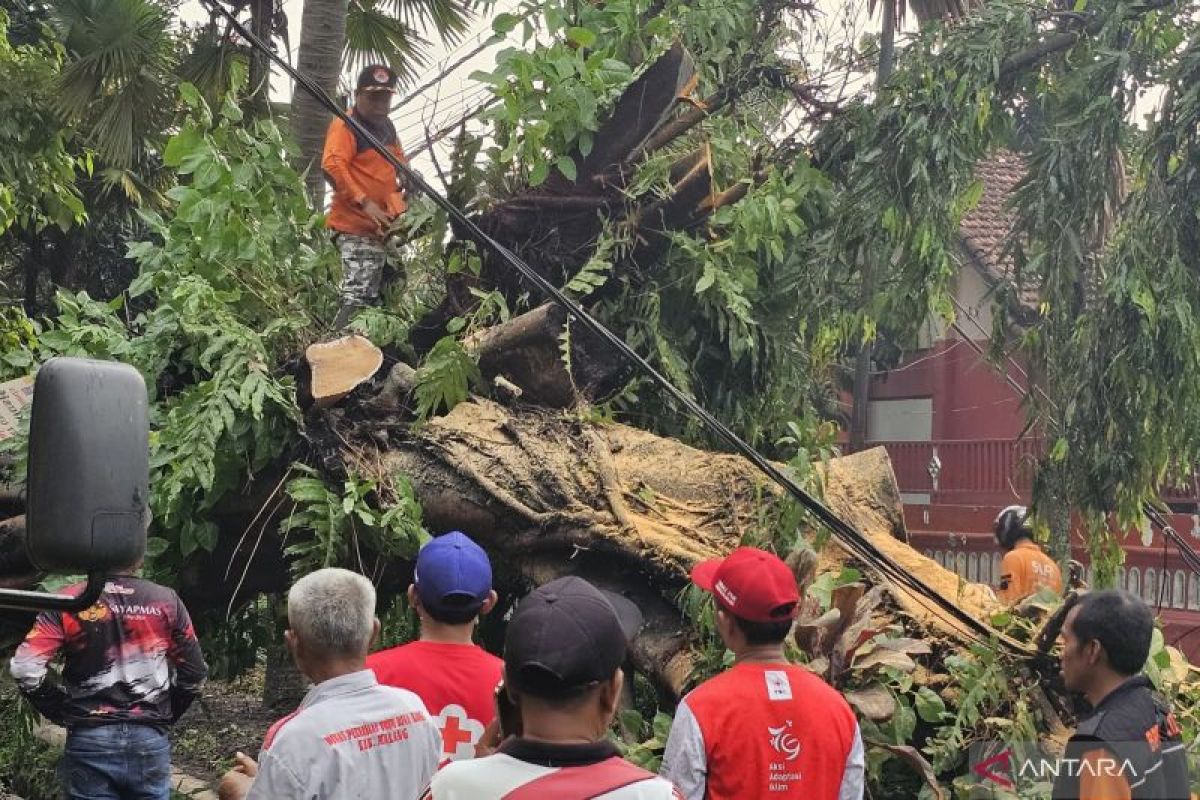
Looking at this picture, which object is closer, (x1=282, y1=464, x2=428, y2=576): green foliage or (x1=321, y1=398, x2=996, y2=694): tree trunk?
(x1=321, y1=398, x2=996, y2=694): tree trunk

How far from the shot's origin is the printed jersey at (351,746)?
10.2 ft

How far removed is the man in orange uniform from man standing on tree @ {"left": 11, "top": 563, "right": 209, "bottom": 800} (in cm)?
307

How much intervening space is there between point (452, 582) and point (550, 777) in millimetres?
1610

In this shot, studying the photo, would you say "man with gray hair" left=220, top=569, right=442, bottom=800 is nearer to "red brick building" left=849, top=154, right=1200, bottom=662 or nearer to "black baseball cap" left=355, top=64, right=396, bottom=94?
"black baseball cap" left=355, top=64, right=396, bottom=94

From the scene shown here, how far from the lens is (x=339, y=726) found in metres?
3.20

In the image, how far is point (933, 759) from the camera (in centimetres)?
539

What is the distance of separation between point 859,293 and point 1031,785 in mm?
4631

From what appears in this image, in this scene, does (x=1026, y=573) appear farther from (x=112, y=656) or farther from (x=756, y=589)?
(x=112, y=656)

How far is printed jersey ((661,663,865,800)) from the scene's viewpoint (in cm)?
345

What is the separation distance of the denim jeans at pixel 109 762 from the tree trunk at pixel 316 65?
703 centimetres

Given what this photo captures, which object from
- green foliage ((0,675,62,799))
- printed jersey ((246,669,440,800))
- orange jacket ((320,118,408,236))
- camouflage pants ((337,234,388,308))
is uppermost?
orange jacket ((320,118,408,236))

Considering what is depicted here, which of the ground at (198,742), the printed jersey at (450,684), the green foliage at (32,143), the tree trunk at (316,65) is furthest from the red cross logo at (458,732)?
the green foliage at (32,143)

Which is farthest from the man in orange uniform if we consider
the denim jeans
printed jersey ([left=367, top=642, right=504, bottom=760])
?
printed jersey ([left=367, top=642, right=504, bottom=760])

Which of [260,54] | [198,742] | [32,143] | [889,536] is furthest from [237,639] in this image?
[32,143]
